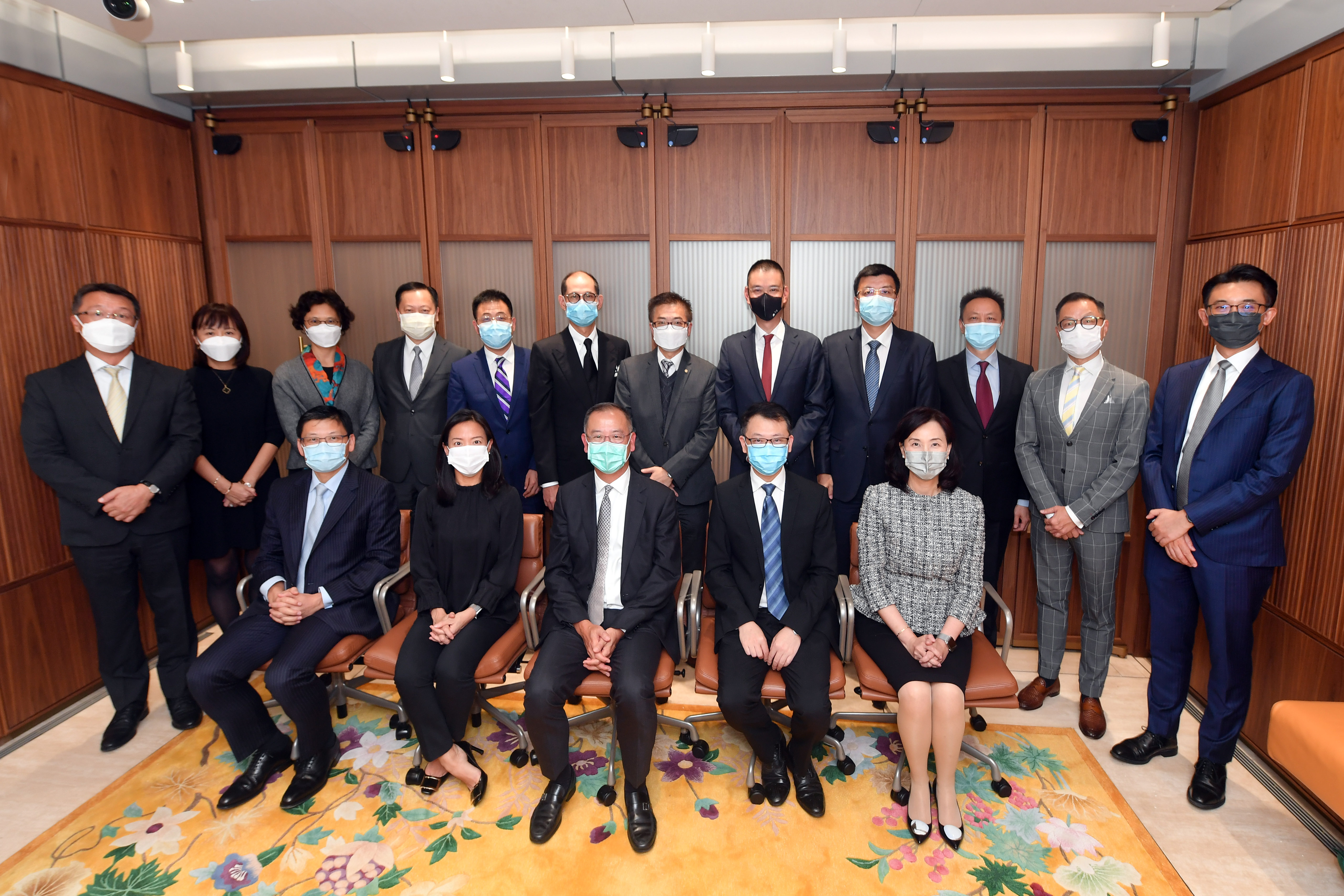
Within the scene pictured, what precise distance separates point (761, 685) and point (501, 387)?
2.03 meters

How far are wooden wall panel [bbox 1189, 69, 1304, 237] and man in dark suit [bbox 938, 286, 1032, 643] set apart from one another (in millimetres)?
1197

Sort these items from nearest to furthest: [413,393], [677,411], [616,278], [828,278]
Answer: [677,411], [413,393], [828,278], [616,278]

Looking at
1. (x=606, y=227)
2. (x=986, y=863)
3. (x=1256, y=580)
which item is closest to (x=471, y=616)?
(x=986, y=863)

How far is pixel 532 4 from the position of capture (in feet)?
11.0

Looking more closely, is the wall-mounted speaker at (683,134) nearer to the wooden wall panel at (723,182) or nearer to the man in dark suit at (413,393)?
the wooden wall panel at (723,182)

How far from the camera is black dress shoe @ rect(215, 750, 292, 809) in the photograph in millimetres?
2793

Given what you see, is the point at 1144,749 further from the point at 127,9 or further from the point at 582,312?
the point at 127,9

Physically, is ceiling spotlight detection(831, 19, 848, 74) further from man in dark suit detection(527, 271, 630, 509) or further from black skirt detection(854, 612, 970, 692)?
black skirt detection(854, 612, 970, 692)

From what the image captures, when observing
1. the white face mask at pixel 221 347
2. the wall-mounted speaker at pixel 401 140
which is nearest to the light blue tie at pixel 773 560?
the white face mask at pixel 221 347

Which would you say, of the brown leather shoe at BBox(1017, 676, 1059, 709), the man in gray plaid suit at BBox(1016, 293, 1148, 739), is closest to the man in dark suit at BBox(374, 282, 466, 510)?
the man in gray plaid suit at BBox(1016, 293, 1148, 739)

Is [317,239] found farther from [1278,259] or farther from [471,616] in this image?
[1278,259]

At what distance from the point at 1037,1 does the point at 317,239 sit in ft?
13.4

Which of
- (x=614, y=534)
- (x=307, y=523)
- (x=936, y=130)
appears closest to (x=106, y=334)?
(x=307, y=523)

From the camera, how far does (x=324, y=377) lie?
12.3 feet
